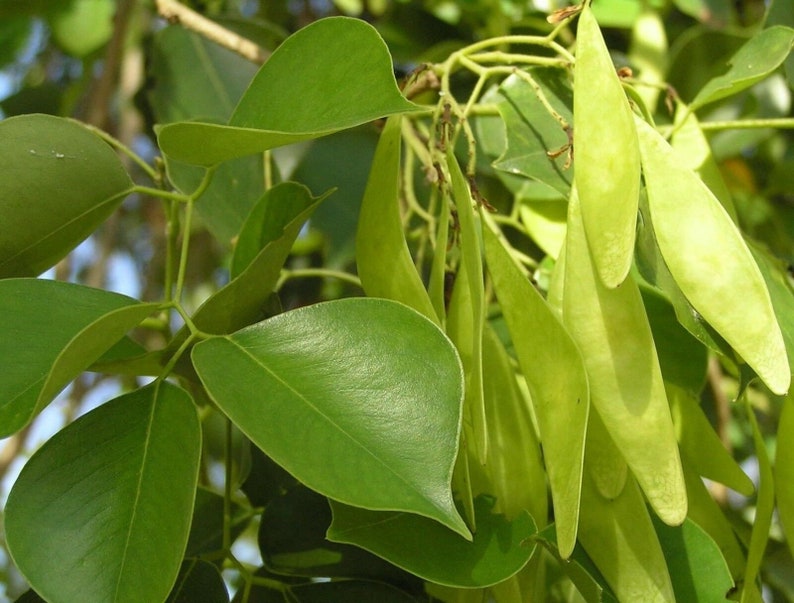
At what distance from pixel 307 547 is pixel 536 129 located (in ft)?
1.04

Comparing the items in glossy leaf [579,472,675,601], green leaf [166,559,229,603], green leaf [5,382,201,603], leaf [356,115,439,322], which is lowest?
green leaf [166,559,229,603]

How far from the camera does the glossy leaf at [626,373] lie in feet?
1.37

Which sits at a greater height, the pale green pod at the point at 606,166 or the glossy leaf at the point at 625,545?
the pale green pod at the point at 606,166

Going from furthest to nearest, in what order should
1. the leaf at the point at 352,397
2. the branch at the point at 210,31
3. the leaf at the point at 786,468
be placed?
the branch at the point at 210,31 < the leaf at the point at 786,468 < the leaf at the point at 352,397

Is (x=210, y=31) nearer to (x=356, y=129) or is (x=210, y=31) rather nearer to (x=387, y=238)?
(x=356, y=129)

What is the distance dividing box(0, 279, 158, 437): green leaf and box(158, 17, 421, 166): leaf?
93 millimetres

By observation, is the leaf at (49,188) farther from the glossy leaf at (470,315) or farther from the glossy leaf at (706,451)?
the glossy leaf at (706,451)

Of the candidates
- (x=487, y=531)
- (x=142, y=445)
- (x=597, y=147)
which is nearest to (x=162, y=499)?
(x=142, y=445)

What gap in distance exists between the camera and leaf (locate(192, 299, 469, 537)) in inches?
15.2

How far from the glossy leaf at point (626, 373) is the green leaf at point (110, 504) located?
0.65 ft

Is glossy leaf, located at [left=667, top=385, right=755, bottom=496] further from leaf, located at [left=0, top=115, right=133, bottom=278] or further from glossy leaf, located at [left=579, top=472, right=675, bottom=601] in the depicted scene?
leaf, located at [left=0, top=115, right=133, bottom=278]

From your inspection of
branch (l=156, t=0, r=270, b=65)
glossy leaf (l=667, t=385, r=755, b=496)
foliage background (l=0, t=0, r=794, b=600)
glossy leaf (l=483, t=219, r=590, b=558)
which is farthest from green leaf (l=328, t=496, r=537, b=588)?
branch (l=156, t=0, r=270, b=65)

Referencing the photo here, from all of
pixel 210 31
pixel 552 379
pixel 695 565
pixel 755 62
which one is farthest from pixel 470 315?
pixel 210 31

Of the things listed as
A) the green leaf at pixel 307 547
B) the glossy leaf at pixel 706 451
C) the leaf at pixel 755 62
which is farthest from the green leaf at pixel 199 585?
the leaf at pixel 755 62
